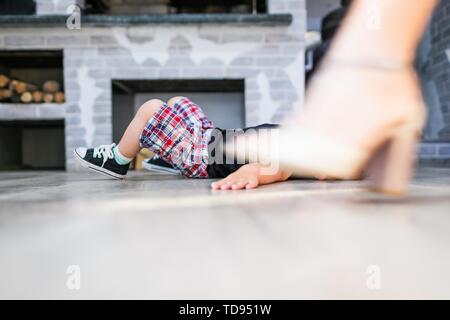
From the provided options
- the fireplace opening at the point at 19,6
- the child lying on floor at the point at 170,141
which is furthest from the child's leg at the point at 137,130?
the fireplace opening at the point at 19,6

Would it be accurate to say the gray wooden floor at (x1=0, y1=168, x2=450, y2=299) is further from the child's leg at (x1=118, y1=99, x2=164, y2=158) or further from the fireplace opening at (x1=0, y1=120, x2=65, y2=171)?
the fireplace opening at (x1=0, y1=120, x2=65, y2=171)

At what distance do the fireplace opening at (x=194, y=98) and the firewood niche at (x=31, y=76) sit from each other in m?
0.35

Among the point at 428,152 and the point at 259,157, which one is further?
the point at 428,152

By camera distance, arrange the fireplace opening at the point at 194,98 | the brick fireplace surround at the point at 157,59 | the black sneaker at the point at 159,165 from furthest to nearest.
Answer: the fireplace opening at the point at 194,98
the brick fireplace surround at the point at 157,59
the black sneaker at the point at 159,165

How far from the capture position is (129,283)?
313 mm

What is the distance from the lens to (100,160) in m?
1.16

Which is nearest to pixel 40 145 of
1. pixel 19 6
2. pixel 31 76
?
pixel 31 76

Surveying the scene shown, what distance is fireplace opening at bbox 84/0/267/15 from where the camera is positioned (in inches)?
94.7

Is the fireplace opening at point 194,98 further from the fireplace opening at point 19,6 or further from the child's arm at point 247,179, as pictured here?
the child's arm at point 247,179

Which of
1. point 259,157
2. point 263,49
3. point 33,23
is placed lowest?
point 259,157

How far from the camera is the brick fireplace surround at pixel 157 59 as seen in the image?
2016mm

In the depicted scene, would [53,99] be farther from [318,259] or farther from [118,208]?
[318,259]

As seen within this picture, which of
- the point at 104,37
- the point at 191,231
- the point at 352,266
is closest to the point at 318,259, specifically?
the point at 352,266
